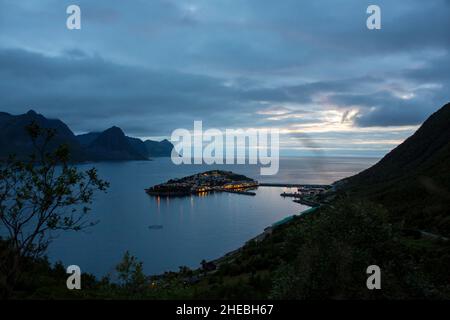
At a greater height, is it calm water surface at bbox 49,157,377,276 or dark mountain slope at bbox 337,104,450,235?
dark mountain slope at bbox 337,104,450,235

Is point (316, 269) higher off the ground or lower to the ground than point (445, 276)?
higher

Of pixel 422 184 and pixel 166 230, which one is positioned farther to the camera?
pixel 166 230

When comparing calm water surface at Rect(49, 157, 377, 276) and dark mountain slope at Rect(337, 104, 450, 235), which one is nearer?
dark mountain slope at Rect(337, 104, 450, 235)

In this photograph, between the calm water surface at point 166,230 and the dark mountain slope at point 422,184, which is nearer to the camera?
the dark mountain slope at point 422,184

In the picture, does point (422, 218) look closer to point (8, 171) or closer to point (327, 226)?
point (327, 226)

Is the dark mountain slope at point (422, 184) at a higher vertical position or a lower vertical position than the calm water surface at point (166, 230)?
higher
